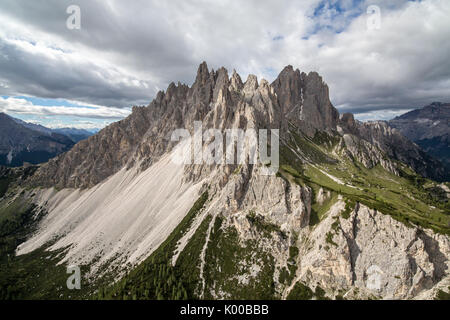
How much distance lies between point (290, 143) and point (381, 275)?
397 feet

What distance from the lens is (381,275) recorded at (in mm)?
77812

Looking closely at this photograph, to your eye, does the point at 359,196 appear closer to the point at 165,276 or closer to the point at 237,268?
the point at 237,268

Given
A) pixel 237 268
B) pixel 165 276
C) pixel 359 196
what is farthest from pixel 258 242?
pixel 359 196

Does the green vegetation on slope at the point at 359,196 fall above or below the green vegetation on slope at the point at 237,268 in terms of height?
above

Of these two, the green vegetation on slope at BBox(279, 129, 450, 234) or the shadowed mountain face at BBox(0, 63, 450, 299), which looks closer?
the shadowed mountain face at BBox(0, 63, 450, 299)

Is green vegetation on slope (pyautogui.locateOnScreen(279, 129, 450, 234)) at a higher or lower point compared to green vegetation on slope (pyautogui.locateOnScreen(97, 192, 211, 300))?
higher

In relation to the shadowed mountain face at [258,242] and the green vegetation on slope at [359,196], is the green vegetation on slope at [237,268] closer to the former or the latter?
the shadowed mountain face at [258,242]

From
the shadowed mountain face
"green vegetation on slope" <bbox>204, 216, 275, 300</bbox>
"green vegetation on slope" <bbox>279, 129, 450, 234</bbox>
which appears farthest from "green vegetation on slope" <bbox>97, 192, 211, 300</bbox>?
"green vegetation on slope" <bbox>279, 129, 450, 234</bbox>

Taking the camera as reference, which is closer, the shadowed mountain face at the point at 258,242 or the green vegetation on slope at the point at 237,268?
the shadowed mountain face at the point at 258,242

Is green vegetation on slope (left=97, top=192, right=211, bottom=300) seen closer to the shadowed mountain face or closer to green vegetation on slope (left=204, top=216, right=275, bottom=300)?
the shadowed mountain face

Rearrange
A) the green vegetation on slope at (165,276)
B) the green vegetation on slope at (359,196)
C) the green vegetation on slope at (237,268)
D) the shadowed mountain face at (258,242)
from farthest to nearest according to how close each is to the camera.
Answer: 1. the green vegetation on slope at (165,276)
2. the green vegetation on slope at (237,268)
3. the green vegetation on slope at (359,196)
4. the shadowed mountain face at (258,242)

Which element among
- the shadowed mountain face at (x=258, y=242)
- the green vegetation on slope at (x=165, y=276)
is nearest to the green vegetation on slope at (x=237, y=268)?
the shadowed mountain face at (x=258, y=242)
